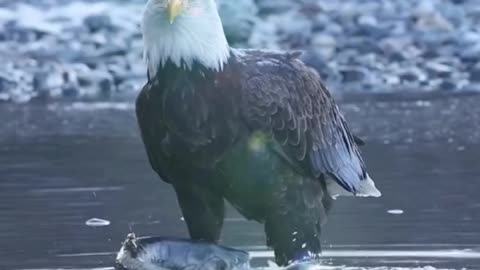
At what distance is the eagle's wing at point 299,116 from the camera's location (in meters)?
9.37

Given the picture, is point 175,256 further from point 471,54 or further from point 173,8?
point 471,54

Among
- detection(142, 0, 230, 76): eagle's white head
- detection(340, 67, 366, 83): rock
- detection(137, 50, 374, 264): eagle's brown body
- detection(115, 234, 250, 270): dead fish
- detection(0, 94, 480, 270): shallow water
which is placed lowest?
detection(340, 67, 366, 83): rock

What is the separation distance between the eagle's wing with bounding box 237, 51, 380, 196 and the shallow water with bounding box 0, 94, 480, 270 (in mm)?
463

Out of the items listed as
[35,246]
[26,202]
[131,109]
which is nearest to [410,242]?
[35,246]

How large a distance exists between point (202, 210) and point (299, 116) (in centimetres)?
75

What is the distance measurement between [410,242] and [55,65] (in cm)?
1485

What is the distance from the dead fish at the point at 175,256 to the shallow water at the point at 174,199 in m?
0.62

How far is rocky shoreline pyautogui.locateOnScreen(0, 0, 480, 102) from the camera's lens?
2327cm

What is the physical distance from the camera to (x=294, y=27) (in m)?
27.4

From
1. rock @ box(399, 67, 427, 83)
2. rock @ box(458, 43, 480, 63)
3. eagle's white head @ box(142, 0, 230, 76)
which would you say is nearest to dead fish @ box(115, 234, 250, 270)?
eagle's white head @ box(142, 0, 230, 76)

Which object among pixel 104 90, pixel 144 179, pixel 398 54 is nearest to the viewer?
pixel 144 179

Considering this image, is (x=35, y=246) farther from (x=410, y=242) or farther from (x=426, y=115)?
(x=426, y=115)

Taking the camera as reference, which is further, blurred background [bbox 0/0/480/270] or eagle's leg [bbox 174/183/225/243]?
blurred background [bbox 0/0/480/270]

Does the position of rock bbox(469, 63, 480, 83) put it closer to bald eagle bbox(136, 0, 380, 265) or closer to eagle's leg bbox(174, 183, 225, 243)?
bald eagle bbox(136, 0, 380, 265)
